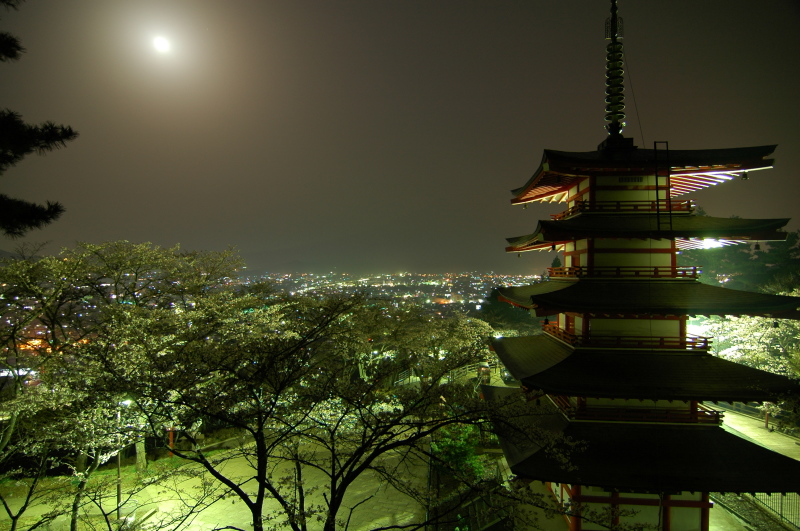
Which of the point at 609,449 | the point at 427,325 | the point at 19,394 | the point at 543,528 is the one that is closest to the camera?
the point at 609,449

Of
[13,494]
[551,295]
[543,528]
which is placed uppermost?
[551,295]

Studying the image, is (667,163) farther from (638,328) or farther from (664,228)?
(638,328)

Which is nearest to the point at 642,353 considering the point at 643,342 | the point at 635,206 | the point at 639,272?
the point at 643,342

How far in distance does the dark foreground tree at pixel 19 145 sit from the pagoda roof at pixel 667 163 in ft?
35.5

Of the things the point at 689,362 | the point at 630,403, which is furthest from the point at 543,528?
the point at 689,362

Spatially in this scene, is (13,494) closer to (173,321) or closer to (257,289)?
(173,321)

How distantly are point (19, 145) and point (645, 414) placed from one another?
576 inches

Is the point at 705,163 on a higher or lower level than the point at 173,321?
higher

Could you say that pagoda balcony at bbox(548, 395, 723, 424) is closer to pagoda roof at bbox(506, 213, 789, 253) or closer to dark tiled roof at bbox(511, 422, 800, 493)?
dark tiled roof at bbox(511, 422, 800, 493)

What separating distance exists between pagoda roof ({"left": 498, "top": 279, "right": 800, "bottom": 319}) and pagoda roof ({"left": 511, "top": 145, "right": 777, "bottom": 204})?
2.99 meters

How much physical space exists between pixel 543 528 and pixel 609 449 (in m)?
3.46

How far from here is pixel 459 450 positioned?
43.4ft

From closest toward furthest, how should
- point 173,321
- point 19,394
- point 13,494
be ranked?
1. point 19,394
2. point 173,321
3. point 13,494

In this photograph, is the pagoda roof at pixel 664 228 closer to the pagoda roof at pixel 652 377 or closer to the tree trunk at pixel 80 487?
the pagoda roof at pixel 652 377
